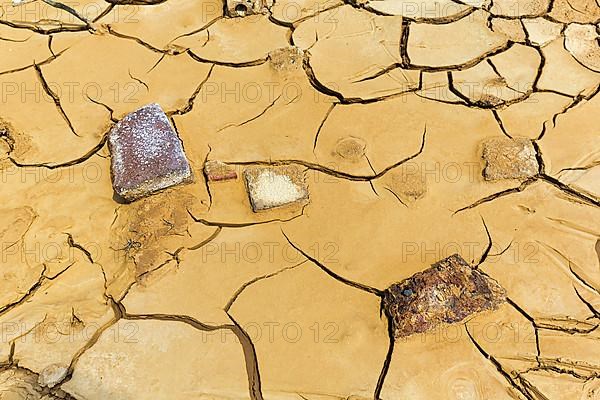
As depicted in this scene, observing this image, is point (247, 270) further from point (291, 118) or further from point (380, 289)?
point (291, 118)

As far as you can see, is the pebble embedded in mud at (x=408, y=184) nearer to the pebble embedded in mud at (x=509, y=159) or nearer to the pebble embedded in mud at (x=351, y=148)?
the pebble embedded in mud at (x=351, y=148)

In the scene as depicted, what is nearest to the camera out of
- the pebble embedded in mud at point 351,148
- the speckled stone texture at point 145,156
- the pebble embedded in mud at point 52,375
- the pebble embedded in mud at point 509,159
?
the pebble embedded in mud at point 52,375

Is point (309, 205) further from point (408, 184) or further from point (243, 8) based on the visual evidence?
point (243, 8)

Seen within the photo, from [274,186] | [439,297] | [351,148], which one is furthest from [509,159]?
[274,186]

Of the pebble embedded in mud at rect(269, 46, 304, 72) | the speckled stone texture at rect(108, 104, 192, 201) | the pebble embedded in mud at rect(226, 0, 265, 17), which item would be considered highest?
the pebble embedded in mud at rect(226, 0, 265, 17)

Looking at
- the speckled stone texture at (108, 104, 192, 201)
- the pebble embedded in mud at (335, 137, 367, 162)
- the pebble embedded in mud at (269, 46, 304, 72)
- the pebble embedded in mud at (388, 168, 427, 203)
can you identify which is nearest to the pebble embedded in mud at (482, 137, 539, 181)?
the pebble embedded in mud at (388, 168, 427, 203)

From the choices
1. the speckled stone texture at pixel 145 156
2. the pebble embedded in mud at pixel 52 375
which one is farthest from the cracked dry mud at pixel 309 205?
the speckled stone texture at pixel 145 156

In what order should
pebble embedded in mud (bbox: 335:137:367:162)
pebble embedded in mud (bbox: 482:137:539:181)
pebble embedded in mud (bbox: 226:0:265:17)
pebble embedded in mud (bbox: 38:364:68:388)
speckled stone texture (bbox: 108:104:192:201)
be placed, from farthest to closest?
1. pebble embedded in mud (bbox: 226:0:265:17)
2. pebble embedded in mud (bbox: 335:137:367:162)
3. pebble embedded in mud (bbox: 482:137:539:181)
4. speckled stone texture (bbox: 108:104:192:201)
5. pebble embedded in mud (bbox: 38:364:68:388)

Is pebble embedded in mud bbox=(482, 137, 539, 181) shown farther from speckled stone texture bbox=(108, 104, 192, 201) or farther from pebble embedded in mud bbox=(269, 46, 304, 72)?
speckled stone texture bbox=(108, 104, 192, 201)
